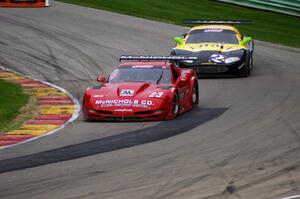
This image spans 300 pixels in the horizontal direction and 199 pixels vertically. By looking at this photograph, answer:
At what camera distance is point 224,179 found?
439 inches

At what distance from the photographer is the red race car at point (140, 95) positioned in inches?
654

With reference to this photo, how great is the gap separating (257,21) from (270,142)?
22162 mm

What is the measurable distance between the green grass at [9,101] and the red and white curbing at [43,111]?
31cm

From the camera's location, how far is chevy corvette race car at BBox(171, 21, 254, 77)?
2341cm

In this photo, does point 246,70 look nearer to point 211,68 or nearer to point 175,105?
point 211,68

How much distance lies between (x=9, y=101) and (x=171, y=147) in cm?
625

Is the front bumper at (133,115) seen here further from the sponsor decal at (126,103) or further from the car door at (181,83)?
the car door at (181,83)

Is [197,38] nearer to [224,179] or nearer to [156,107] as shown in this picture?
[156,107]

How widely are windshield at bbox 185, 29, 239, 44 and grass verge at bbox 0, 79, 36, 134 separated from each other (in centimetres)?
567

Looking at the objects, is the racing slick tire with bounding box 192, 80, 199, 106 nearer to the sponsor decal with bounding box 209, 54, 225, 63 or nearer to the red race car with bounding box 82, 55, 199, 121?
the red race car with bounding box 82, 55, 199, 121

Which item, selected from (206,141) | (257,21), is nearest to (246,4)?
(257,21)

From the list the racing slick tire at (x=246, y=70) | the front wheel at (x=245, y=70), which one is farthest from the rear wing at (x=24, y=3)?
the front wheel at (x=245, y=70)

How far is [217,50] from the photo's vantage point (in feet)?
77.5

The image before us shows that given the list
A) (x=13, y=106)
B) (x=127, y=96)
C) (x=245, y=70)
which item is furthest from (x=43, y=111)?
(x=245, y=70)
